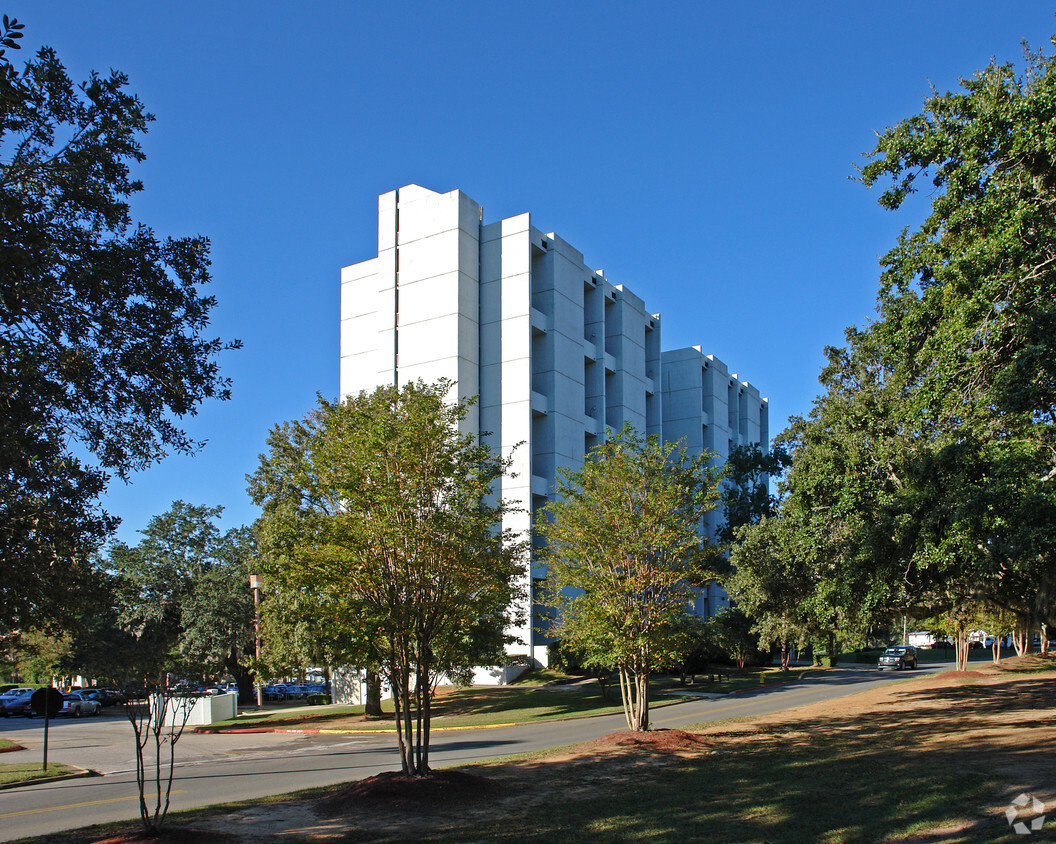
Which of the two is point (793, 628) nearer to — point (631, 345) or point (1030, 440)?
point (1030, 440)

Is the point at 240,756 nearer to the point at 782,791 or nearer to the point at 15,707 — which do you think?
the point at 782,791

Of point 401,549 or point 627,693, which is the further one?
point 627,693

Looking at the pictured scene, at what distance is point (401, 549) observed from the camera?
500 inches

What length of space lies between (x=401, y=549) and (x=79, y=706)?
39517mm

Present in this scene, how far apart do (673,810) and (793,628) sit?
24285 mm

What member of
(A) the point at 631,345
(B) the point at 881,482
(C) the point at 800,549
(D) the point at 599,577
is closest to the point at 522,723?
(D) the point at 599,577

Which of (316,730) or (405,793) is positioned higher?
(405,793)

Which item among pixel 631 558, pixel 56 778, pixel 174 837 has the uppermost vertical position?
pixel 631 558

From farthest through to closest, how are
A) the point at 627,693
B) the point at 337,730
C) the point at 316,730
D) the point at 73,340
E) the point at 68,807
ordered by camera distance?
1. the point at 316,730
2. the point at 337,730
3. the point at 627,693
4. the point at 68,807
5. the point at 73,340

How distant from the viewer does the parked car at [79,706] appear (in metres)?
42.8

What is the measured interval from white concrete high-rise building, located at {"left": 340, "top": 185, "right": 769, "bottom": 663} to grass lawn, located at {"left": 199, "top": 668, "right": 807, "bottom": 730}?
18.0 ft

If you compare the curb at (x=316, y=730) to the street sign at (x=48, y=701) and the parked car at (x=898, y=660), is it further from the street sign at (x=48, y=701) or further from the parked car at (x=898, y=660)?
the parked car at (x=898, y=660)

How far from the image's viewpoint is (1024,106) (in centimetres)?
1404

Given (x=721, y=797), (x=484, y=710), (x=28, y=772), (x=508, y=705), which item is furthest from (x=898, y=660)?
(x=28, y=772)
